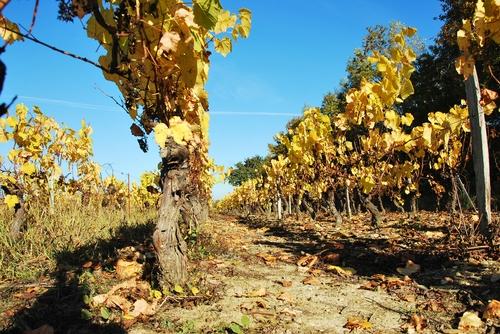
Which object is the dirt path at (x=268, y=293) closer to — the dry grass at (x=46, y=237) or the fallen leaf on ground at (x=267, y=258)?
the fallen leaf on ground at (x=267, y=258)

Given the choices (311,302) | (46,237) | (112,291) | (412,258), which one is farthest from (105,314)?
(412,258)

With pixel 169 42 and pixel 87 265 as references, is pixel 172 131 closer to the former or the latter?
pixel 169 42

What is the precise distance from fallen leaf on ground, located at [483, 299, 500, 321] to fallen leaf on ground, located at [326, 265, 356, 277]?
58.8 inches

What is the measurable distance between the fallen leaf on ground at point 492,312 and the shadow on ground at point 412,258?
273mm

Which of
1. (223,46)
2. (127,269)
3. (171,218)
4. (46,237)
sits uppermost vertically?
(223,46)

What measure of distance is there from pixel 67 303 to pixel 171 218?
1061mm

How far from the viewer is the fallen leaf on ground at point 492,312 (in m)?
2.73

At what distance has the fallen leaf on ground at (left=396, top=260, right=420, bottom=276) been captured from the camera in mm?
4023

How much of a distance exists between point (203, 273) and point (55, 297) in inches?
52.8

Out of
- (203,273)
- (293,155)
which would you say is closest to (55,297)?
(203,273)

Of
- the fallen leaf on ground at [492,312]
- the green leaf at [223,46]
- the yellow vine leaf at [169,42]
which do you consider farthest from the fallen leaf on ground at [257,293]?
the yellow vine leaf at [169,42]

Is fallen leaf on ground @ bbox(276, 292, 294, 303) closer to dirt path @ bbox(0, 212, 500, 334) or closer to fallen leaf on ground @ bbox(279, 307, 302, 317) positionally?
dirt path @ bbox(0, 212, 500, 334)

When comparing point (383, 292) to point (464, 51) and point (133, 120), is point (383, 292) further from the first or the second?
point (133, 120)

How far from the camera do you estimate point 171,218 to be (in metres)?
3.36
